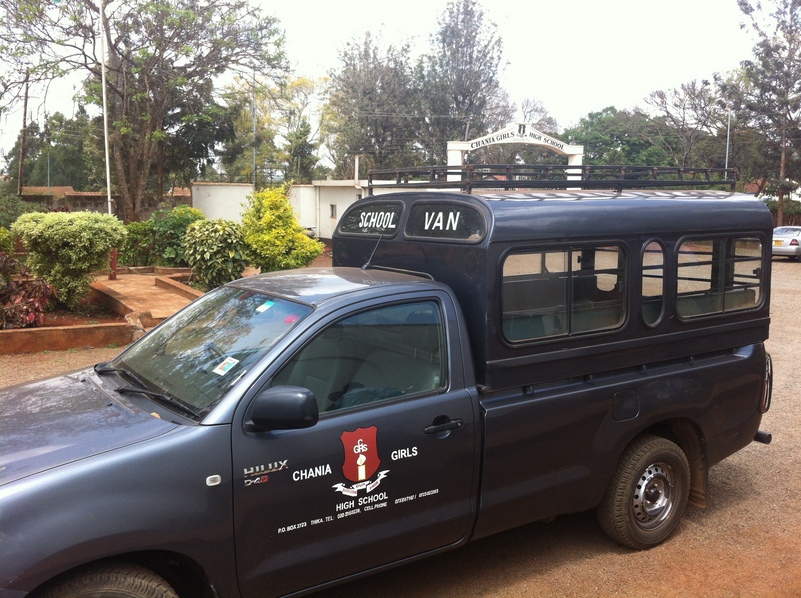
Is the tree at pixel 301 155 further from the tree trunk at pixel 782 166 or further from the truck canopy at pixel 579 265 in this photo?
the truck canopy at pixel 579 265

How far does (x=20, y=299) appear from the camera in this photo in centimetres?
916

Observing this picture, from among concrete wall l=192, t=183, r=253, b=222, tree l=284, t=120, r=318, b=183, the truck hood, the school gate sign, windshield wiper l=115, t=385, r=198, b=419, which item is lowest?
the truck hood

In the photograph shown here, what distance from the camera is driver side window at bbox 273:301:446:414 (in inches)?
127

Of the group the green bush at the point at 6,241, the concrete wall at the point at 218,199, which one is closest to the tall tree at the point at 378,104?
the concrete wall at the point at 218,199

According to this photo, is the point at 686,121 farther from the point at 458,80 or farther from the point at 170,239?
the point at 170,239

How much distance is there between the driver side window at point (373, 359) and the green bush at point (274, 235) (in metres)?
8.95

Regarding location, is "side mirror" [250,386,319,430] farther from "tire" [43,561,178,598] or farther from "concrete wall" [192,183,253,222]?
"concrete wall" [192,183,253,222]

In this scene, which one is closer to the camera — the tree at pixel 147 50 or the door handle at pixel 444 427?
the door handle at pixel 444 427

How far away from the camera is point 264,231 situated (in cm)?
1237

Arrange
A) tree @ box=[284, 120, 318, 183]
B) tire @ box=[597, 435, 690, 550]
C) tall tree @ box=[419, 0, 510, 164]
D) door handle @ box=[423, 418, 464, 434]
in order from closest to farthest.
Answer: door handle @ box=[423, 418, 464, 434]
tire @ box=[597, 435, 690, 550]
tall tree @ box=[419, 0, 510, 164]
tree @ box=[284, 120, 318, 183]

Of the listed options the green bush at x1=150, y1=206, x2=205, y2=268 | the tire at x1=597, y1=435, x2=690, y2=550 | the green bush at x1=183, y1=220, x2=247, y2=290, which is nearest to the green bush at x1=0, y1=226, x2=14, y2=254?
the green bush at x1=183, y1=220, x2=247, y2=290

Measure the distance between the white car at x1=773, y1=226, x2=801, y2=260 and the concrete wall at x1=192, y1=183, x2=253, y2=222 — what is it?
2003 centimetres

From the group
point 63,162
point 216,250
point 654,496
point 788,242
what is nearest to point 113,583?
point 654,496

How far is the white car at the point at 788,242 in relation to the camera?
26.7 metres
